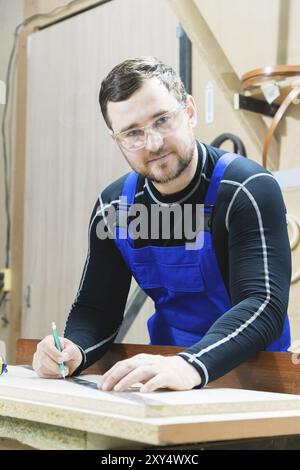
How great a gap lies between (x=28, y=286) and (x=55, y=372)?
5.23 ft

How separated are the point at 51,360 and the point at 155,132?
50 cm

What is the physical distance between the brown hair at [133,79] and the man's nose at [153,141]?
89mm

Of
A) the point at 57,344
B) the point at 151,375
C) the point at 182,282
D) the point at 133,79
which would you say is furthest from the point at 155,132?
the point at 151,375

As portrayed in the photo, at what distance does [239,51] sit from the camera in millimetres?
2328

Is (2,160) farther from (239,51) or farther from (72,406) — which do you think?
(72,406)

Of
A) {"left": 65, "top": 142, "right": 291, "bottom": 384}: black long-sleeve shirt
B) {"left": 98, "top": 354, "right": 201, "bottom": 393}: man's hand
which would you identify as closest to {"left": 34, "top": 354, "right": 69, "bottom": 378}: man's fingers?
{"left": 65, "top": 142, "right": 291, "bottom": 384}: black long-sleeve shirt

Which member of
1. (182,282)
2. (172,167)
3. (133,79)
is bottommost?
(182,282)

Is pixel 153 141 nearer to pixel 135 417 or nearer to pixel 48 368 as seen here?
pixel 48 368

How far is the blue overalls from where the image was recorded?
1425 millimetres

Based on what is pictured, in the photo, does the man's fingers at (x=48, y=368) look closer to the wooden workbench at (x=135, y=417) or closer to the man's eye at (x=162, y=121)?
the wooden workbench at (x=135, y=417)

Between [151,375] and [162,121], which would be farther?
[162,121]

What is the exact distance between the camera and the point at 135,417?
2.87 ft

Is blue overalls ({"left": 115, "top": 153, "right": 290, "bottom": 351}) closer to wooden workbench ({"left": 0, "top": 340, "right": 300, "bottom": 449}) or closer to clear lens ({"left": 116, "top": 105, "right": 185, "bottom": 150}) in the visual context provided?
clear lens ({"left": 116, "top": 105, "right": 185, "bottom": 150})
